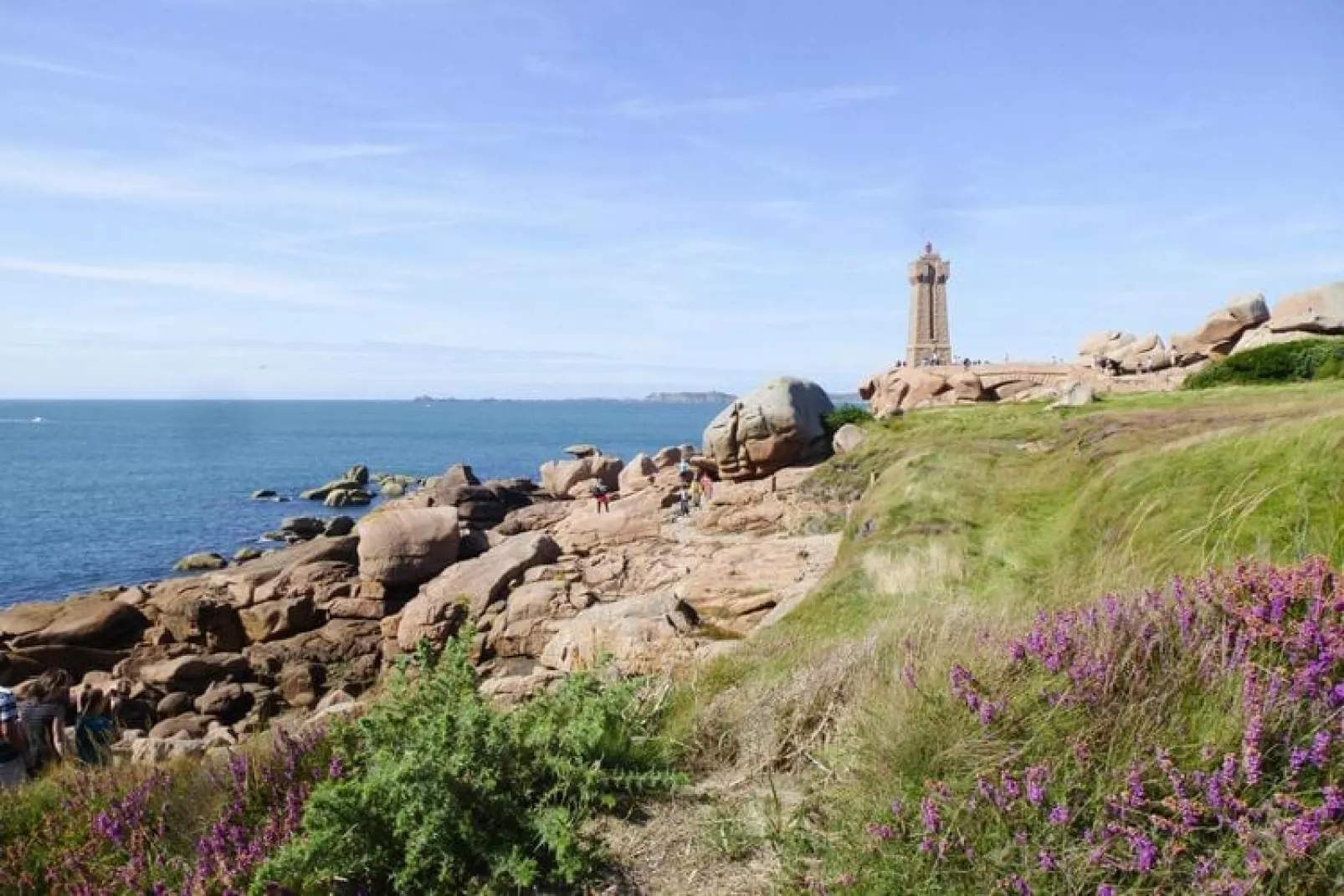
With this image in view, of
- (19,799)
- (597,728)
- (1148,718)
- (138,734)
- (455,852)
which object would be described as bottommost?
(138,734)

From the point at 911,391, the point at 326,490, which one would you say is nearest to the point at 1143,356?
the point at 911,391

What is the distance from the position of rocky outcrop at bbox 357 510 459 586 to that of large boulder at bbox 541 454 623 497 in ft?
60.4

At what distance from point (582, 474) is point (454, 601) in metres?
24.3

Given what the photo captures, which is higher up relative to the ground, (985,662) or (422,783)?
(985,662)

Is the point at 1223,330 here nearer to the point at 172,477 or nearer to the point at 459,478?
the point at 459,478

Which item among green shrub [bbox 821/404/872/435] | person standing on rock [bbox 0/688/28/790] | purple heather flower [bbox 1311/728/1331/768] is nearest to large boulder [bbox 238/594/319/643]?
person standing on rock [bbox 0/688/28/790]

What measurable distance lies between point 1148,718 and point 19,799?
20.6 ft

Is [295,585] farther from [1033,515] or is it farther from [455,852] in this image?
[455,852]

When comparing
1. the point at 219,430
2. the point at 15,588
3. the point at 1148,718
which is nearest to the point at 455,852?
the point at 1148,718

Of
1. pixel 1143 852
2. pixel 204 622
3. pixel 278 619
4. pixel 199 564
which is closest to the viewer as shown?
pixel 1143 852

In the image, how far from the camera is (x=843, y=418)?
104 ft

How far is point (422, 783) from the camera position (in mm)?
3451

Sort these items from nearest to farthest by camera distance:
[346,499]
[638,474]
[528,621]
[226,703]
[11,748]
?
[11,748] < [226,703] < [528,621] < [638,474] < [346,499]

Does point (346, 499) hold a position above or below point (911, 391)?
below
